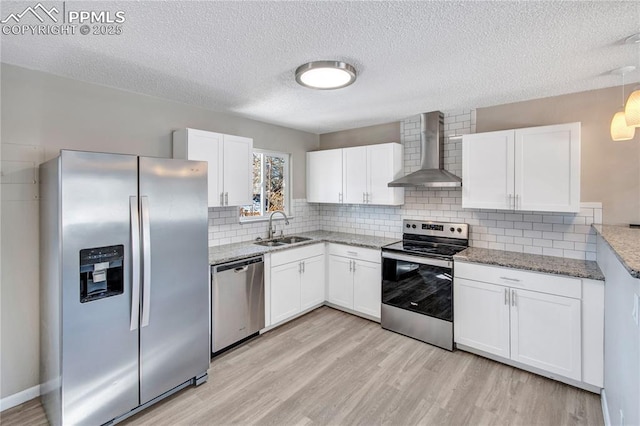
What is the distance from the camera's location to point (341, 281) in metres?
3.88

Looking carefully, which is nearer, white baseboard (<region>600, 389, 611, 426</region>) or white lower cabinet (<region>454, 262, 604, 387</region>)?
white baseboard (<region>600, 389, 611, 426</region>)

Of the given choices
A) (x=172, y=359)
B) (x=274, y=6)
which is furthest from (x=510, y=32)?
(x=172, y=359)

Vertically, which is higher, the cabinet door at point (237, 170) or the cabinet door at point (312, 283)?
the cabinet door at point (237, 170)

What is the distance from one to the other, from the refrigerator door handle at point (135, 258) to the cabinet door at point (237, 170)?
1208mm

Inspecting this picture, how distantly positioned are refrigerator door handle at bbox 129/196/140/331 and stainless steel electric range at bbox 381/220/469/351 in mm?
2408

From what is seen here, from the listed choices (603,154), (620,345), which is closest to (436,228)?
(603,154)

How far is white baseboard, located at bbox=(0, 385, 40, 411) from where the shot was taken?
216 cm

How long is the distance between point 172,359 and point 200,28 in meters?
2.27

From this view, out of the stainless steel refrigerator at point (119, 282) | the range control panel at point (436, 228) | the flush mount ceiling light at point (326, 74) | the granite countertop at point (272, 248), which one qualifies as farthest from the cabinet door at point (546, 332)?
the stainless steel refrigerator at point (119, 282)

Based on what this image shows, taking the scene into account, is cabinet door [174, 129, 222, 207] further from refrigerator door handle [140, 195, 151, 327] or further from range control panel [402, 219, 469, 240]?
range control panel [402, 219, 469, 240]

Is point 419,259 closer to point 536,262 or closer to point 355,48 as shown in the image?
point 536,262

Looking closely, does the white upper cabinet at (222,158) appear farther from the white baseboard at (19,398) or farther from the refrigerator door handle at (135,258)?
the white baseboard at (19,398)

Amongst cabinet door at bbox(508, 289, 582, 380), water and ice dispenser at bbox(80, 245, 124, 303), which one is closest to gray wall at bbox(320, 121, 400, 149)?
cabinet door at bbox(508, 289, 582, 380)

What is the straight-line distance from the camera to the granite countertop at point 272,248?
2.97m
